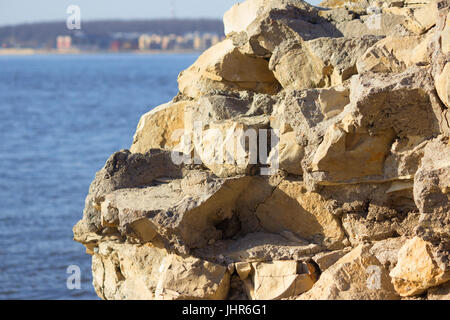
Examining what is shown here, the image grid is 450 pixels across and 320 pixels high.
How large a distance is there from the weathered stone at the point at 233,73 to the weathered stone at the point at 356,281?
186 centimetres

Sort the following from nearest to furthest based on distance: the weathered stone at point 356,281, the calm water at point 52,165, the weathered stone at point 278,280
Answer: the weathered stone at point 356,281
the weathered stone at point 278,280
the calm water at point 52,165

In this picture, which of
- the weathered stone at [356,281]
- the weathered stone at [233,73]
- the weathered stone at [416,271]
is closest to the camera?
the weathered stone at [416,271]

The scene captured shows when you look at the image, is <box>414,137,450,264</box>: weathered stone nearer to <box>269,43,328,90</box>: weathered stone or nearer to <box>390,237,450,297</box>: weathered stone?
<box>390,237,450,297</box>: weathered stone

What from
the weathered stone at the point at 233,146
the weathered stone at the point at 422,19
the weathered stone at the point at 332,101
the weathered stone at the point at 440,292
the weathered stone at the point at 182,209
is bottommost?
the weathered stone at the point at 440,292

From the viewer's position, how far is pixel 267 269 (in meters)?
5.42

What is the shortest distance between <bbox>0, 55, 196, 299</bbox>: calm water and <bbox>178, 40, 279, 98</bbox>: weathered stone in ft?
20.7

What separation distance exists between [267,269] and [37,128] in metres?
34.6

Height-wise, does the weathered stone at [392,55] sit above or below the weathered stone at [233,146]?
above

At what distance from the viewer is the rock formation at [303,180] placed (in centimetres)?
511

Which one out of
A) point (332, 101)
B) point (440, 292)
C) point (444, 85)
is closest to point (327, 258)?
point (440, 292)

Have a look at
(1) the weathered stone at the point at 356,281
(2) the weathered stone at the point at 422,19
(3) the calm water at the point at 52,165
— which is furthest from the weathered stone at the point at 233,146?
(3) the calm water at the point at 52,165

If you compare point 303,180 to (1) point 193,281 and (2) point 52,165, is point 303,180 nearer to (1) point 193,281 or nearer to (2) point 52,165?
(1) point 193,281

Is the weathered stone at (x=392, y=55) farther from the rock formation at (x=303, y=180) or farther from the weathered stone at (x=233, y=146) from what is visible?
the weathered stone at (x=233, y=146)
